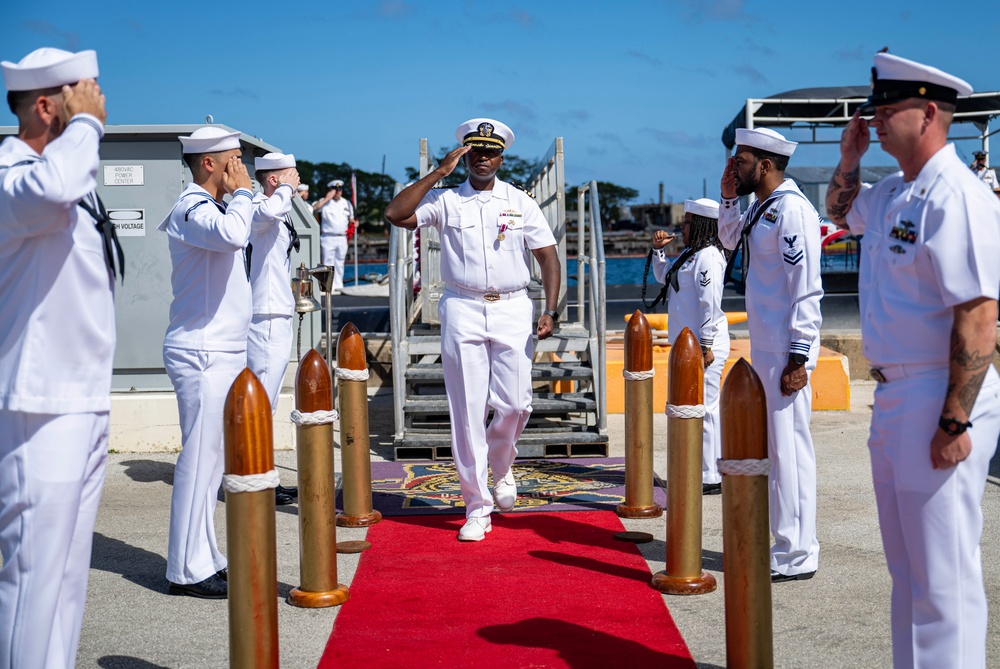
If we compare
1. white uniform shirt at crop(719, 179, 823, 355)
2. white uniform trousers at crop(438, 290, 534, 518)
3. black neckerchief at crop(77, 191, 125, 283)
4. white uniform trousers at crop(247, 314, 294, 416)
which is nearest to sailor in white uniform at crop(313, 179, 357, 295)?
white uniform trousers at crop(247, 314, 294, 416)

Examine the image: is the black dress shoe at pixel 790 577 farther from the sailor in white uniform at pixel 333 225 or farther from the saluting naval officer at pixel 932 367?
the sailor in white uniform at pixel 333 225

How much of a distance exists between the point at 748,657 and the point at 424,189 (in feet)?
11.4

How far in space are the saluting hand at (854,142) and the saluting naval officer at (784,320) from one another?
1.27m

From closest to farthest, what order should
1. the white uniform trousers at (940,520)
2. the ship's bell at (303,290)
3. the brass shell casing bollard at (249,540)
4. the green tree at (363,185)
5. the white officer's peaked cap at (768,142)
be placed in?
the white uniform trousers at (940,520), the brass shell casing bollard at (249,540), the white officer's peaked cap at (768,142), the ship's bell at (303,290), the green tree at (363,185)

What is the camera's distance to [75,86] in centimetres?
352

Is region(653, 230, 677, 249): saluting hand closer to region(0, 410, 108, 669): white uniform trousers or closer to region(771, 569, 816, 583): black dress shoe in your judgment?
region(771, 569, 816, 583): black dress shoe

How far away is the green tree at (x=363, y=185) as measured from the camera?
99.8 metres

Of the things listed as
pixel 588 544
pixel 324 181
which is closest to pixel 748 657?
pixel 588 544

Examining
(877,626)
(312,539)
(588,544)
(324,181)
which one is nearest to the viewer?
(877,626)

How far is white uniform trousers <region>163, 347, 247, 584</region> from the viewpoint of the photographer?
18.1 ft

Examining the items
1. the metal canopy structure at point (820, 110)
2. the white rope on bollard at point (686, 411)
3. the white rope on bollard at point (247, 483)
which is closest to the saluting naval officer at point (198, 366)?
the white rope on bollard at point (247, 483)

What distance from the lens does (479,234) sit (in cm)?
666

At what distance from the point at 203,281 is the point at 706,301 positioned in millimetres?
3610

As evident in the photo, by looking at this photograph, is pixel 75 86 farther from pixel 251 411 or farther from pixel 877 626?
pixel 877 626
